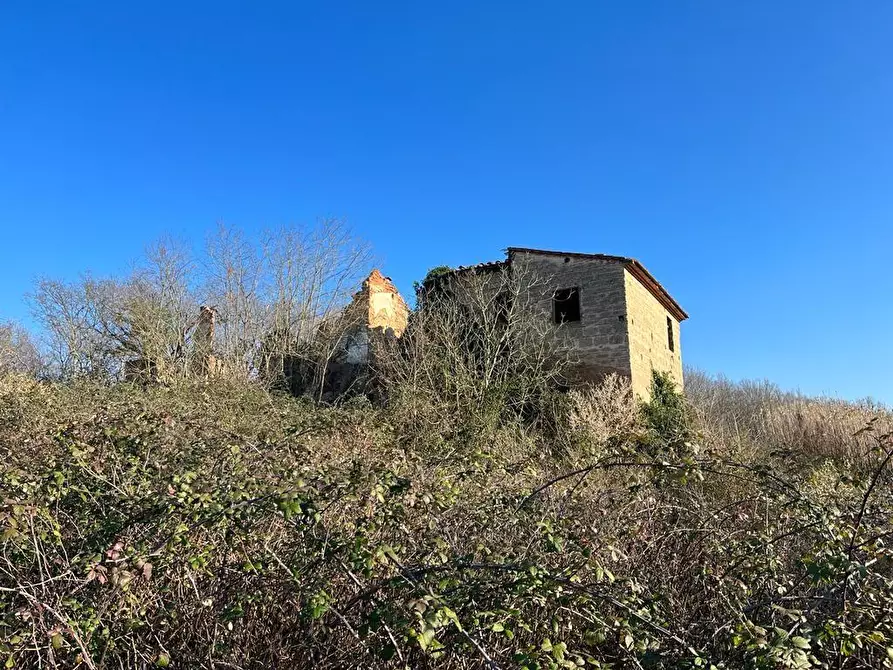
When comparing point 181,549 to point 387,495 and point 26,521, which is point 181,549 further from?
point 387,495

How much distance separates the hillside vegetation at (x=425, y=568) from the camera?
1986 mm

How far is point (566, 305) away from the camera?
56.3ft

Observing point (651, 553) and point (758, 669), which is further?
point (651, 553)

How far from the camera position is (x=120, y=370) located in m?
17.6

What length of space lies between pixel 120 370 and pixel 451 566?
60.9 ft

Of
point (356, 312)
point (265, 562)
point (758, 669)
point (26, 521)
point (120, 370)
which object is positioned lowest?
point (758, 669)

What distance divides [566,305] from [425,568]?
15638 millimetres

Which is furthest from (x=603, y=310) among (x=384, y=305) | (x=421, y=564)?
(x=421, y=564)

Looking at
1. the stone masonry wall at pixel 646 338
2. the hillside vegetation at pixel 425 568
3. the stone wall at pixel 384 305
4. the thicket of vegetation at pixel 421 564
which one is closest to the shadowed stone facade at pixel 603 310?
the stone masonry wall at pixel 646 338

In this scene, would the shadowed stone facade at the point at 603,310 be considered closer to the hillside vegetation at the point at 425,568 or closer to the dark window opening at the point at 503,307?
the dark window opening at the point at 503,307

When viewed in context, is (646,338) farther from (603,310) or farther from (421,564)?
(421,564)

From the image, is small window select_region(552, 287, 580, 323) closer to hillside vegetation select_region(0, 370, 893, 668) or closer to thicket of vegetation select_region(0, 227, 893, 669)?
thicket of vegetation select_region(0, 227, 893, 669)

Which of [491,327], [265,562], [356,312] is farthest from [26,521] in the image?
[356,312]

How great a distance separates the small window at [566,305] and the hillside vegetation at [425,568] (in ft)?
43.8
